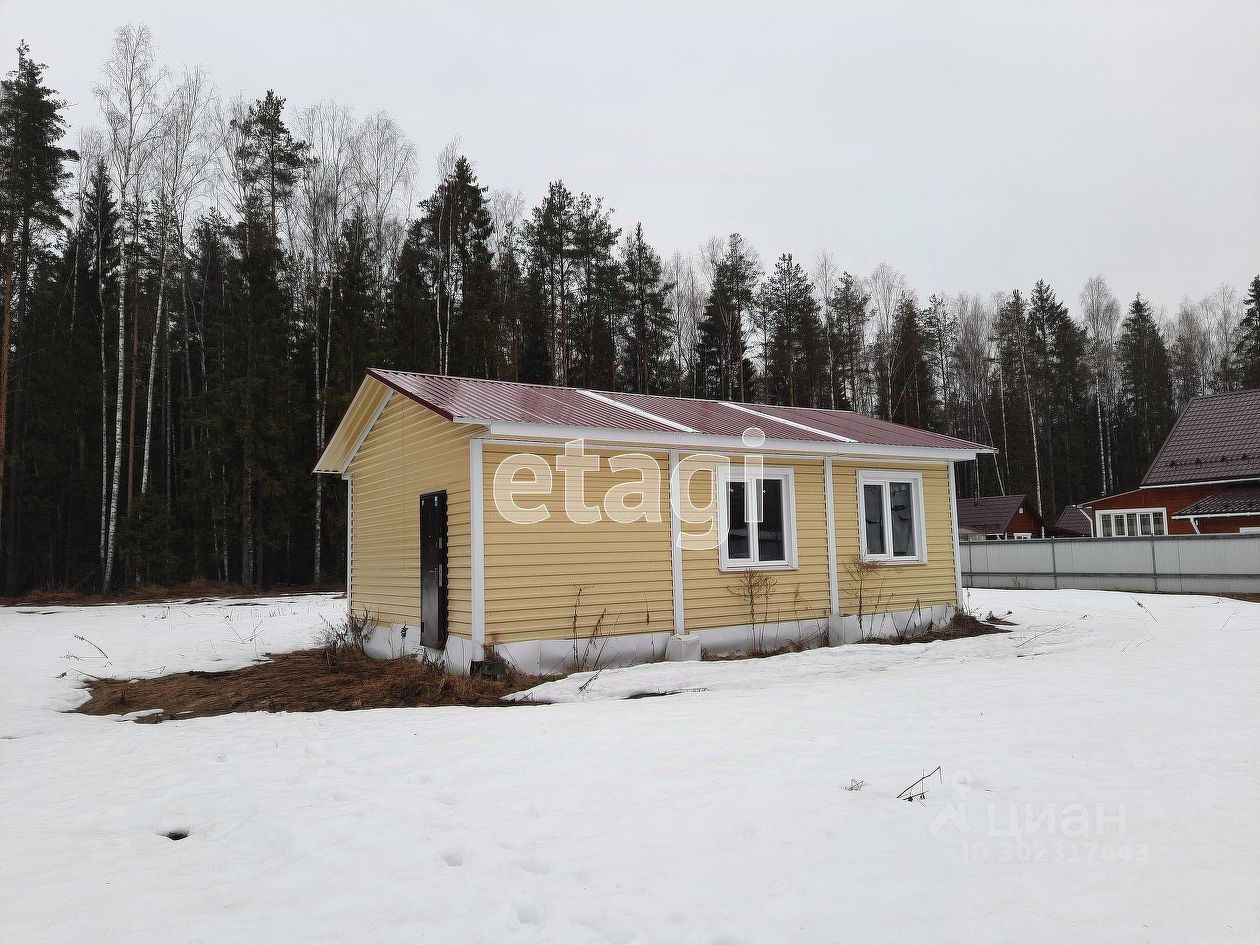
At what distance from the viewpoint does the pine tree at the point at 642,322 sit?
3038 centimetres

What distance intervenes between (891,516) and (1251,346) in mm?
39426

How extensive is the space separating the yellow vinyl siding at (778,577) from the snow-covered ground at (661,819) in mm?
2253

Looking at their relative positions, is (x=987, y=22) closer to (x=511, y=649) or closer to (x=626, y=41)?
(x=626, y=41)

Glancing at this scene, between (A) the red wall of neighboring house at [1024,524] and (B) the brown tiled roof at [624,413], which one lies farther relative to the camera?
(A) the red wall of neighboring house at [1024,524]

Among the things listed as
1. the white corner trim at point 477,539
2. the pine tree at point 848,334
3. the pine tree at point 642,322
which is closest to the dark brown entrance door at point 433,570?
the white corner trim at point 477,539

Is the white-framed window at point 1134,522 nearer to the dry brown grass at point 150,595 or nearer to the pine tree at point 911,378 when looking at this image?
the pine tree at point 911,378

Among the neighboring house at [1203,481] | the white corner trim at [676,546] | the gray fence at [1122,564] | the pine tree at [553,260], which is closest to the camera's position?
the white corner trim at [676,546]

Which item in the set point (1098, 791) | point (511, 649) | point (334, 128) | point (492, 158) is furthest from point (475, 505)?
point (492, 158)

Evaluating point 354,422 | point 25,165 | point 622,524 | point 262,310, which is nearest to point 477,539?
point 622,524

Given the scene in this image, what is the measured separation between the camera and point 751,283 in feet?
105

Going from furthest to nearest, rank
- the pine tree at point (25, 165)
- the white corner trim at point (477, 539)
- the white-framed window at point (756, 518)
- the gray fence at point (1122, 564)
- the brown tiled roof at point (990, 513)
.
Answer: the brown tiled roof at point (990, 513)
the pine tree at point (25, 165)
the gray fence at point (1122, 564)
the white-framed window at point (756, 518)
the white corner trim at point (477, 539)

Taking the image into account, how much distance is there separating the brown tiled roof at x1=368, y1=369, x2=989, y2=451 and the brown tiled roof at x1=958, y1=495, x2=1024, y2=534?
2394cm

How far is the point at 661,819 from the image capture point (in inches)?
158

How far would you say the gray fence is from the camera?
59.8ft
